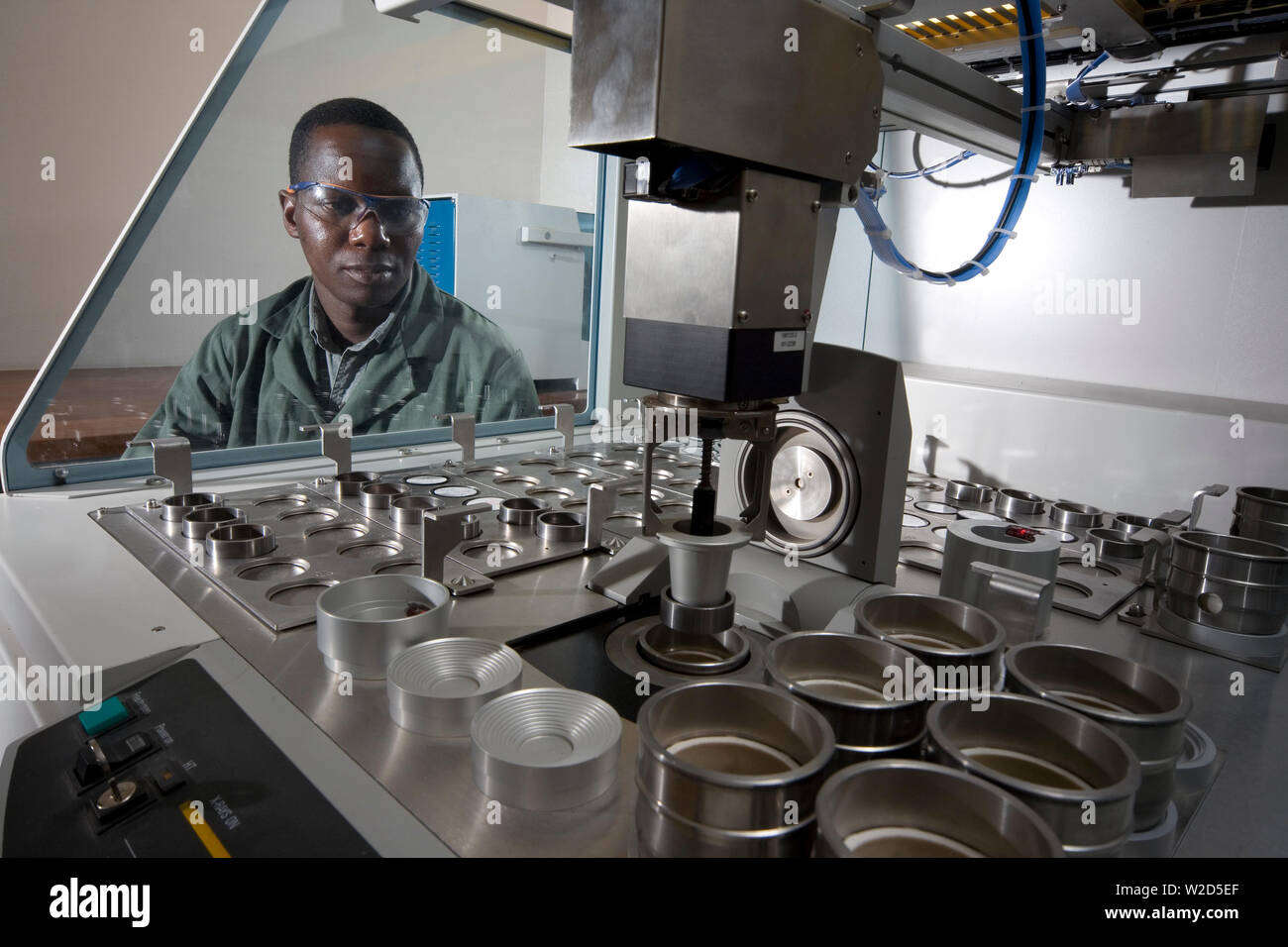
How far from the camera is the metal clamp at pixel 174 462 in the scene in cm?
150

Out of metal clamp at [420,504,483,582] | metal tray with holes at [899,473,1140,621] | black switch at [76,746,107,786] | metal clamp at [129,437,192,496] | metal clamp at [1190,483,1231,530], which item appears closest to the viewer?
black switch at [76,746,107,786]

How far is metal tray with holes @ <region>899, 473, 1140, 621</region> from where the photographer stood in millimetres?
1235

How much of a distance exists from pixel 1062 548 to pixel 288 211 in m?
1.85

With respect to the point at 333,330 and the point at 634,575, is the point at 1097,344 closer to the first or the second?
the point at 634,575

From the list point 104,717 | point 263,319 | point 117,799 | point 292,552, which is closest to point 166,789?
point 117,799

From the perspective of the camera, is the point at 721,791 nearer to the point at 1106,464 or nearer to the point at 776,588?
the point at 776,588

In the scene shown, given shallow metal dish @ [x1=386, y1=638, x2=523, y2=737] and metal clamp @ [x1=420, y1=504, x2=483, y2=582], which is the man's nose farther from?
shallow metal dish @ [x1=386, y1=638, x2=523, y2=737]

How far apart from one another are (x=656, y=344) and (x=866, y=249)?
64.4 inches

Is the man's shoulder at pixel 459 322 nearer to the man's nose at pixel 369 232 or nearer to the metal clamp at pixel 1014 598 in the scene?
the man's nose at pixel 369 232

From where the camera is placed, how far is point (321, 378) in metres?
2.08

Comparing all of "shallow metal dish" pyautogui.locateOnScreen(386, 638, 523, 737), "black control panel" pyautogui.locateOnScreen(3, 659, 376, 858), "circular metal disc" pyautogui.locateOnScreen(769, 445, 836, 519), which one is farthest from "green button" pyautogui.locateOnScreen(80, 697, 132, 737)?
"circular metal disc" pyautogui.locateOnScreen(769, 445, 836, 519)

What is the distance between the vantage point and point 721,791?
56 cm

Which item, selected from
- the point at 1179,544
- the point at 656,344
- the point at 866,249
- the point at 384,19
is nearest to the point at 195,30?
the point at 384,19

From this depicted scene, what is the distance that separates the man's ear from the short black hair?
4 cm
